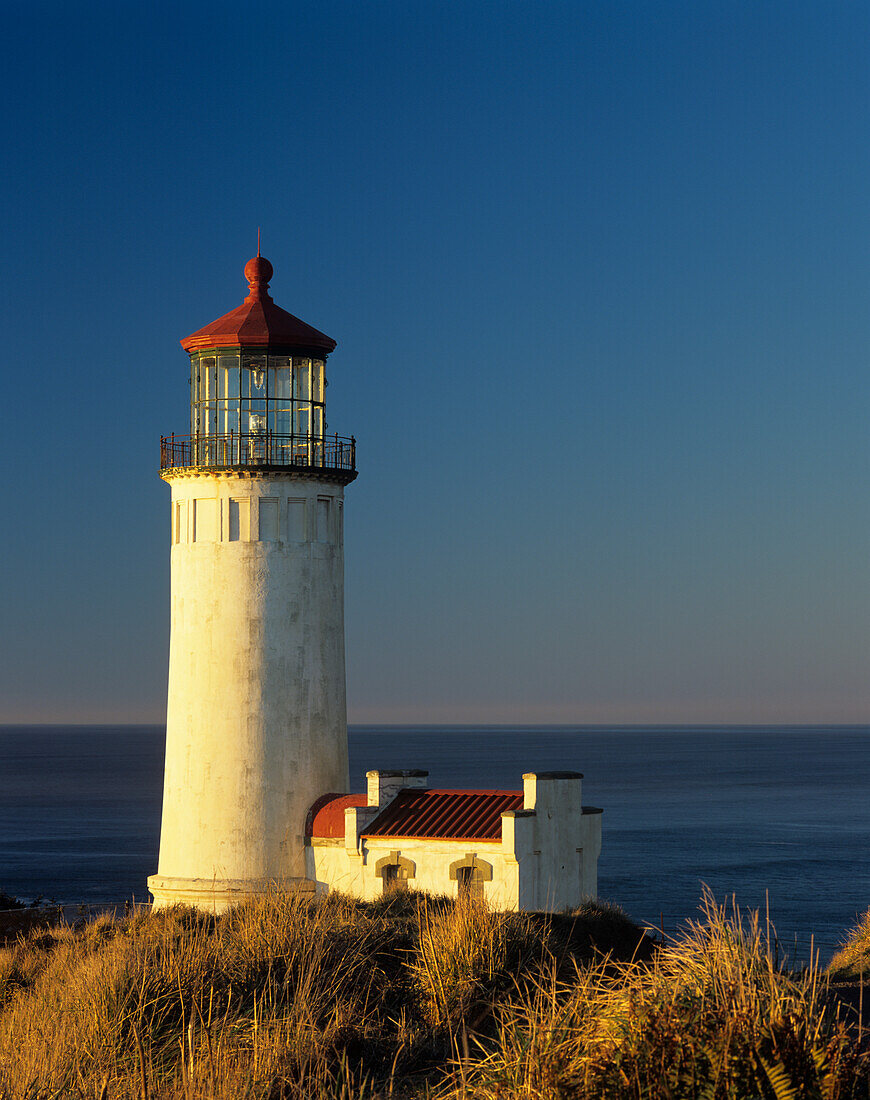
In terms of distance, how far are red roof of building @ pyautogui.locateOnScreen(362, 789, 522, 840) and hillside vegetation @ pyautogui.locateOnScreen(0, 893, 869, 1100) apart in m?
6.78

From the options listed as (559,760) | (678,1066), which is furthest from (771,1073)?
(559,760)

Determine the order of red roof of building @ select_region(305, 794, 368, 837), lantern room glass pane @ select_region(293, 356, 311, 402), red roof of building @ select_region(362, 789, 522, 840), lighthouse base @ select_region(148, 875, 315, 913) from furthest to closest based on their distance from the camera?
1. lantern room glass pane @ select_region(293, 356, 311, 402)
2. red roof of building @ select_region(305, 794, 368, 837)
3. lighthouse base @ select_region(148, 875, 315, 913)
4. red roof of building @ select_region(362, 789, 522, 840)

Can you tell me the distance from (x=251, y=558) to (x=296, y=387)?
360 cm

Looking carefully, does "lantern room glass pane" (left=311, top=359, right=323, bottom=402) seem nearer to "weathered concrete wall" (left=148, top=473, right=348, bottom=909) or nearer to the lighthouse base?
"weathered concrete wall" (left=148, top=473, right=348, bottom=909)

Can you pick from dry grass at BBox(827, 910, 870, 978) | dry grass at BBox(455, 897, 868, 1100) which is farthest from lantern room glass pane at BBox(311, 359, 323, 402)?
dry grass at BBox(455, 897, 868, 1100)

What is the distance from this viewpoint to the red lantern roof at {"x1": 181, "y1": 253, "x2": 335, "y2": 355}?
82.1 ft

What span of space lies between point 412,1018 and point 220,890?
13.6m

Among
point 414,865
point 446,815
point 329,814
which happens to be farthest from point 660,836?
point 414,865

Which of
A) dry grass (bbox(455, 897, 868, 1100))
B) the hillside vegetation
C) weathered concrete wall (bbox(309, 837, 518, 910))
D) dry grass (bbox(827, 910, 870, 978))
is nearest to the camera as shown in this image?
dry grass (bbox(455, 897, 868, 1100))

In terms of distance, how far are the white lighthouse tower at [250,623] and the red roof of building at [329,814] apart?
0.60 ft

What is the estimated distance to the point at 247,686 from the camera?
24.2 m

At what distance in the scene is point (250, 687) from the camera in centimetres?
2423

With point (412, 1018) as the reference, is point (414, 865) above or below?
below

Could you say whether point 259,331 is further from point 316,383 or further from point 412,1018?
point 412,1018
